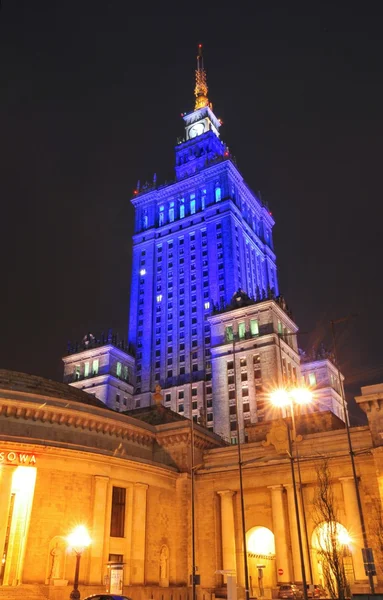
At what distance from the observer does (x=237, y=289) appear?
111m

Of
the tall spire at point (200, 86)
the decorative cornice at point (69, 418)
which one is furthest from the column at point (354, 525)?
the tall spire at point (200, 86)

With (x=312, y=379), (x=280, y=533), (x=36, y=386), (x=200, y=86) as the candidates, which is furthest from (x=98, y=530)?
(x=200, y=86)

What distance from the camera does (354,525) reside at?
43.0 m

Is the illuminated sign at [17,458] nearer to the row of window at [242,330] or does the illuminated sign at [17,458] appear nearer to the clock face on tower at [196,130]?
the row of window at [242,330]

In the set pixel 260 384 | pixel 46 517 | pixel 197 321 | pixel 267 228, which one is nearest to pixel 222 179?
pixel 267 228

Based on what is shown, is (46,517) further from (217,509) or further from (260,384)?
(260,384)

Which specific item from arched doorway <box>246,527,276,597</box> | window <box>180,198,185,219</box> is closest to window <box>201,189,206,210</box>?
window <box>180,198,185,219</box>

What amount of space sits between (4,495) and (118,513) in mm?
10435

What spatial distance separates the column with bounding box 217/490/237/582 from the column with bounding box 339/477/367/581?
10.6 m

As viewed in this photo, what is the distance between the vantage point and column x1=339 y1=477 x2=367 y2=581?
41.2 meters

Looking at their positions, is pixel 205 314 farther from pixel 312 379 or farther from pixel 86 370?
pixel 312 379

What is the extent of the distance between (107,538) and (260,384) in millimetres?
54267

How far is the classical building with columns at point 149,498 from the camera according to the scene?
4009 cm

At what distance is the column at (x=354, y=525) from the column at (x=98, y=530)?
19527mm
